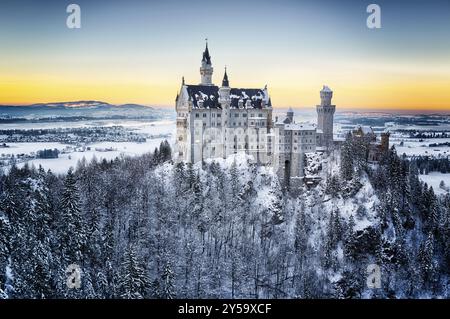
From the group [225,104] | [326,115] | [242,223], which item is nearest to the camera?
[242,223]

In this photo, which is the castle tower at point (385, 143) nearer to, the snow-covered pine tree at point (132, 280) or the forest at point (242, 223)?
the forest at point (242, 223)

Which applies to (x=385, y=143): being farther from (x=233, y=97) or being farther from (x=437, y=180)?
(x=233, y=97)

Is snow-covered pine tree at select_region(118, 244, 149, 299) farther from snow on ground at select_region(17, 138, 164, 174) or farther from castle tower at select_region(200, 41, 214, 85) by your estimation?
castle tower at select_region(200, 41, 214, 85)

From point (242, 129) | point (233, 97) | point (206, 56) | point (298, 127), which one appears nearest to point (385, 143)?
point (298, 127)

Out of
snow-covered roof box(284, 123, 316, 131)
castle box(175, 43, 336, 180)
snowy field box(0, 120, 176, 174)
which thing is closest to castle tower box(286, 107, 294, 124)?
castle box(175, 43, 336, 180)

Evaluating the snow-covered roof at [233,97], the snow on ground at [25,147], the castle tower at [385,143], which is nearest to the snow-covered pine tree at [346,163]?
the castle tower at [385,143]

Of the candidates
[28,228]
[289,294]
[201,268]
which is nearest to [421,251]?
[289,294]

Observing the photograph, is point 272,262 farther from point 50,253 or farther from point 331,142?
point 50,253
